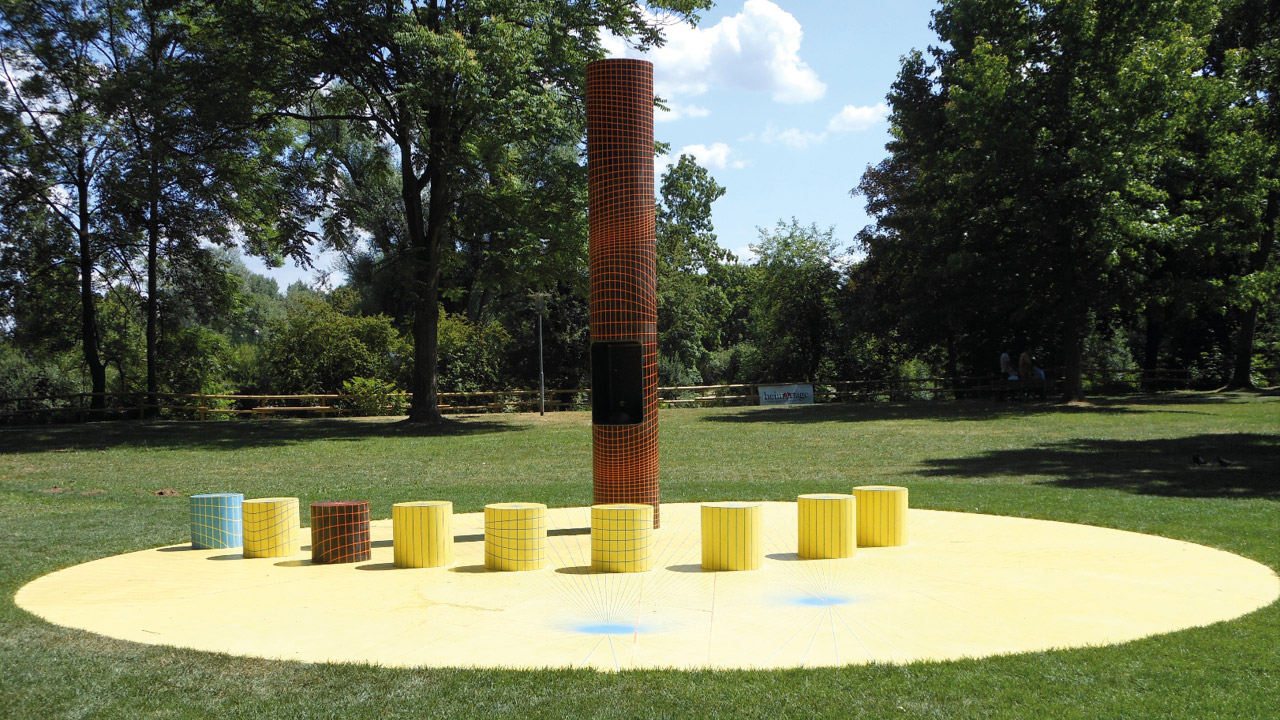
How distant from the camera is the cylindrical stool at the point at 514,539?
29.1 feet

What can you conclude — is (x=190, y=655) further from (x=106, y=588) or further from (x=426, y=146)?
(x=426, y=146)

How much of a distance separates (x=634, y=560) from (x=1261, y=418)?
23242mm

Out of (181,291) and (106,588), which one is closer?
(106,588)

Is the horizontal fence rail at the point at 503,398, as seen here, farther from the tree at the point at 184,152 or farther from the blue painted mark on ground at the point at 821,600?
the blue painted mark on ground at the point at 821,600

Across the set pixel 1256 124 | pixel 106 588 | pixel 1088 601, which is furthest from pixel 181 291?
pixel 1256 124

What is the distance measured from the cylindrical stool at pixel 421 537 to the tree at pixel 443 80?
58.6 feet

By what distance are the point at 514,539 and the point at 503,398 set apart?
29179 millimetres

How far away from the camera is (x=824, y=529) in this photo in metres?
9.25

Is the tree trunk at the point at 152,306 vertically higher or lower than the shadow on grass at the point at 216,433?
higher

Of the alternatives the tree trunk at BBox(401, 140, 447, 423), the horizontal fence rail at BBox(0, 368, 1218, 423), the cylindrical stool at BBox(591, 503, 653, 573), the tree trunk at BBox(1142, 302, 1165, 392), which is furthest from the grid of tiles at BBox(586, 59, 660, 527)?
the tree trunk at BBox(1142, 302, 1165, 392)

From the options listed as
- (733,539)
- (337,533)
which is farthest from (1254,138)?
(337,533)

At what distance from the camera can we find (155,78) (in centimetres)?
2656

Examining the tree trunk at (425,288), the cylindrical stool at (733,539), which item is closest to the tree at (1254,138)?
the cylindrical stool at (733,539)

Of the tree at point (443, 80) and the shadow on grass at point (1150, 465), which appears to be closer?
the shadow on grass at point (1150, 465)
